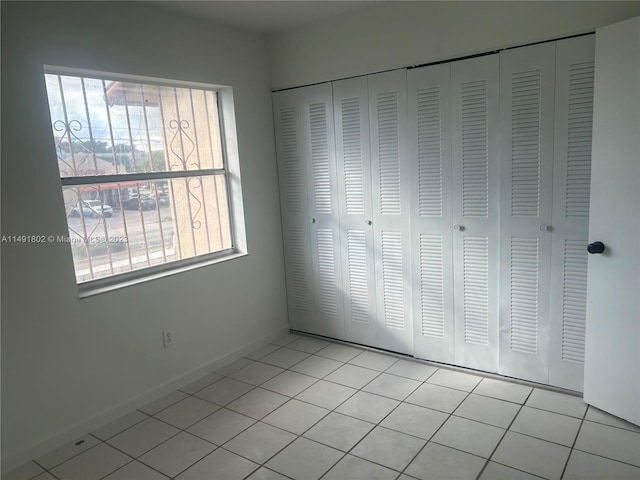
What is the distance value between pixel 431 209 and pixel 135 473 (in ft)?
7.31

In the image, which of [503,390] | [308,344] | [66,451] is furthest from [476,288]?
[66,451]

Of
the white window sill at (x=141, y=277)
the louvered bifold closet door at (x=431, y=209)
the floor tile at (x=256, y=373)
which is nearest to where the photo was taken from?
the white window sill at (x=141, y=277)

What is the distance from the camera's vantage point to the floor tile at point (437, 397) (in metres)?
2.70

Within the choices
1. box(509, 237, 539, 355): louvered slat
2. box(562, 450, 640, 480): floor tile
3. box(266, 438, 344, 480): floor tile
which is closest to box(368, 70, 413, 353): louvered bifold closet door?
box(509, 237, 539, 355): louvered slat

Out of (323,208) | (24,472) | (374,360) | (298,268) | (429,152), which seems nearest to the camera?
(24,472)

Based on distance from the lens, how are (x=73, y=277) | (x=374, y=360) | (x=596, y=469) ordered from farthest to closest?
(x=374, y=360) < (x=73, y=277) < (x=596, y=469)

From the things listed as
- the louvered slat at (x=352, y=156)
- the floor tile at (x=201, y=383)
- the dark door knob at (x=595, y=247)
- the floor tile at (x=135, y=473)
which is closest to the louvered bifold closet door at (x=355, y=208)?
the louvered slat at (x=352, y=156)

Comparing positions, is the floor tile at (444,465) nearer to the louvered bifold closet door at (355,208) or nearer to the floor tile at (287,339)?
the louvered bifold closet door at (355,208)

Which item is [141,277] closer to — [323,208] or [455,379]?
[323,208]

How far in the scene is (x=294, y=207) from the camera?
3.76 meters

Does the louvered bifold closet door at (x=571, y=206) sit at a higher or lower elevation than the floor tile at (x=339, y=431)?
higher

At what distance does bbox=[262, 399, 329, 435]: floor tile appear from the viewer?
258cm

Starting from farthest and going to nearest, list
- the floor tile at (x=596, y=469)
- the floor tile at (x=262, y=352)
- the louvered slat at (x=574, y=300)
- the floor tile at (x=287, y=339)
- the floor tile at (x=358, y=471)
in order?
the floor tile at (x=287, y=339) < the floor tile at (x=262, y=352) < the louvered slat at (x=574, y=300) < the floor tile at (x=358, y=471) < the floor tile at (x=596, y=469)

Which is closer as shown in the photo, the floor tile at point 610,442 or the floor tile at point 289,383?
the floor tile at point 610,442
